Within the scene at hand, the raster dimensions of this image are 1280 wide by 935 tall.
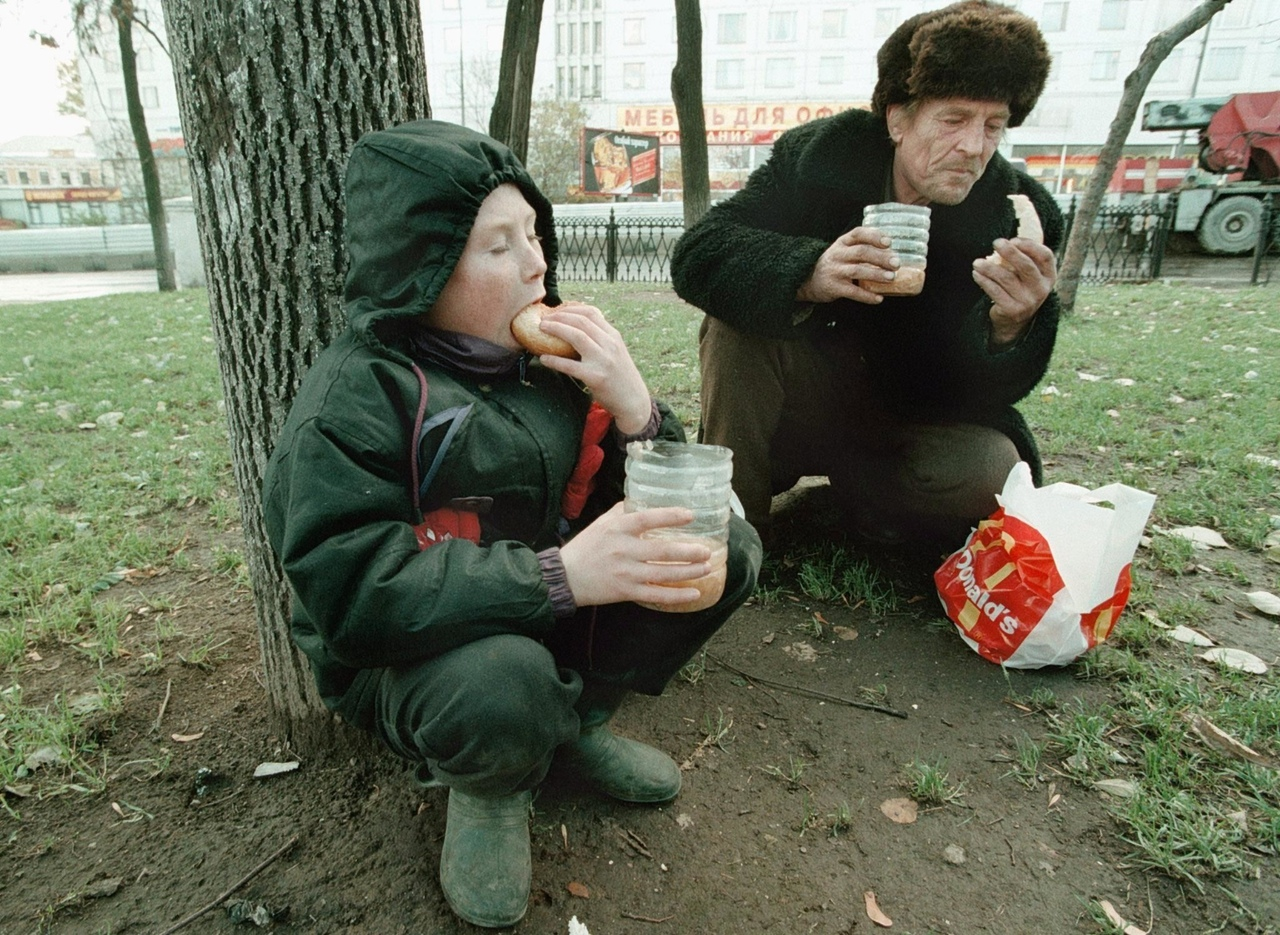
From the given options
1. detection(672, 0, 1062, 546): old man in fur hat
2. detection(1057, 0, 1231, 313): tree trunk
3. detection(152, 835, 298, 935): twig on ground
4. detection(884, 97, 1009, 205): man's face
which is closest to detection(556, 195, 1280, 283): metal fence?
detection(1057, 0, 1231, 313): tree trunk

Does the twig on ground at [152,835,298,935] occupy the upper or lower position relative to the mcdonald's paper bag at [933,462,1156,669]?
lower

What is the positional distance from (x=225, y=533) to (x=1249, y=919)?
3362mm

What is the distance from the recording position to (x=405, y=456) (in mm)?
1429

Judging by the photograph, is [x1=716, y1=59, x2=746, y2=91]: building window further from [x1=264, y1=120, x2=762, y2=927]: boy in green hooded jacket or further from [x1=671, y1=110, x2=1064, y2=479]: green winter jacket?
[x1=264, y1=120, x2=762, y2=927]: boy in green hooded jacket

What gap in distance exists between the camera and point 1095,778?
1934 mm

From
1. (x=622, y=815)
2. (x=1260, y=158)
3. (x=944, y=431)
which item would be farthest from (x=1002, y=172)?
(x=1260, y=158)

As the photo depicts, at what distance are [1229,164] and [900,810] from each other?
1719 centimetres

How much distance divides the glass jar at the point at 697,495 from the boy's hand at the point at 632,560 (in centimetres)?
7

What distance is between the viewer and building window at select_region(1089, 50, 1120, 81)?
44.9m

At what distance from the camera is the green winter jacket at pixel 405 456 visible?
1.28 meters

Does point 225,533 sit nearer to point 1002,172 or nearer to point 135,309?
point 1002,172

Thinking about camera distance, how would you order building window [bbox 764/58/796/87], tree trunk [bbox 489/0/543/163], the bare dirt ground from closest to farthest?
1. the bare dirt ground
2. tree trunk [bbox 489/0/543/163]
3. building window [bbox 764/58/796/87]

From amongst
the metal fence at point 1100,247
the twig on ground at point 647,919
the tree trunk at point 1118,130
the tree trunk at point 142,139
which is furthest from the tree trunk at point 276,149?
the tree trunk at point 142,139

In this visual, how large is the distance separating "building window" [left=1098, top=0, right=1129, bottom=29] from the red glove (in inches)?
2212
